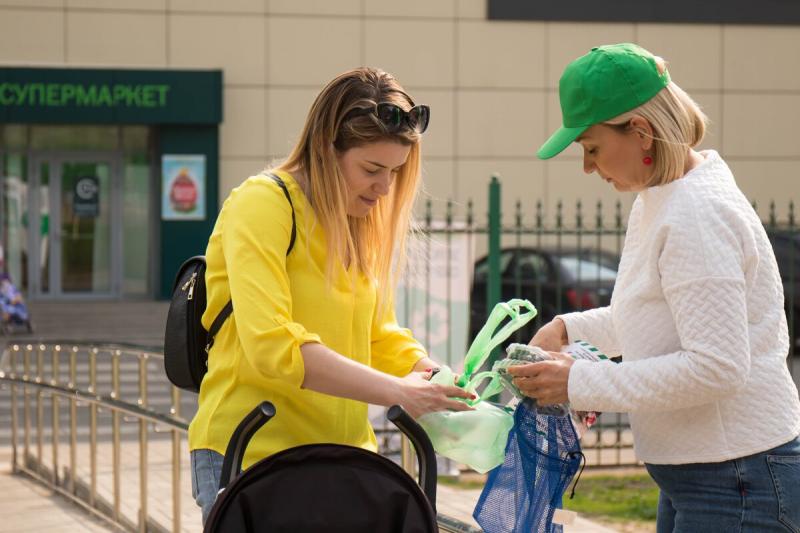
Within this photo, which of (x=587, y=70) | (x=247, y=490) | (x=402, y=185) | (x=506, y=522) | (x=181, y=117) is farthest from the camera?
(x=181, y=117)

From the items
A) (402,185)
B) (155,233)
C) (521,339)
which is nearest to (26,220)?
(155,233)

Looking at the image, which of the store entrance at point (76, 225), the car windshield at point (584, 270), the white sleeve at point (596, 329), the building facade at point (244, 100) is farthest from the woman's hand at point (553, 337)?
the store entrance at point (76, 225)

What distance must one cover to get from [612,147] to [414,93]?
1952 centimetres

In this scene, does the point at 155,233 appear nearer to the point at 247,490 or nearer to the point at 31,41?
the point at 31,41

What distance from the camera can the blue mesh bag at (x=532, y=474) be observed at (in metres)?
2.55

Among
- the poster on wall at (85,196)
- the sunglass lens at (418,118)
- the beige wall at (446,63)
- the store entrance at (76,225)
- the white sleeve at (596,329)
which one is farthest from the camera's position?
the poster on wall at (85,196)

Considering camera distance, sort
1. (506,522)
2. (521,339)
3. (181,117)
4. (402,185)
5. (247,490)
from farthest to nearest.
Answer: (181,117)
(521,339)
(402,185)
(506,522)
(247,490)

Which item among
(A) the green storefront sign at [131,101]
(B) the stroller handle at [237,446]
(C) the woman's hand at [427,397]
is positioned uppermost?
(A) the green storefront sign at [131,101]

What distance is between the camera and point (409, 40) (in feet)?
73.2

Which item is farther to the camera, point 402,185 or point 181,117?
point 181,117

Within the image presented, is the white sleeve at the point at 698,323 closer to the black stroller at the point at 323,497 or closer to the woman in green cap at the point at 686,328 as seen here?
the woman in green cap at the point at 686,328

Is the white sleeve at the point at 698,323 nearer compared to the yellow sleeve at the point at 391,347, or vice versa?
the white sleeve at the point at 698,323

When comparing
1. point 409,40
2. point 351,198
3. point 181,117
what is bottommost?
point 351,198

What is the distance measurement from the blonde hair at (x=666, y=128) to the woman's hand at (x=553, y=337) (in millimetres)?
503
